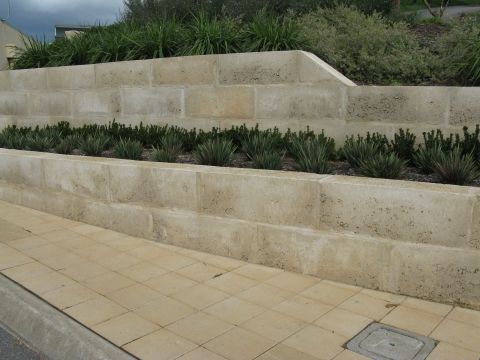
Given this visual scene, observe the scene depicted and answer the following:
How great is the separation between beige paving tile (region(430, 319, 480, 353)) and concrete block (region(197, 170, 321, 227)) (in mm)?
1358

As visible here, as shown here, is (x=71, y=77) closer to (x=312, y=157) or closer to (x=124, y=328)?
(x=312, y=157)

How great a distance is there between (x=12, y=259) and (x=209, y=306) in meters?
2.39

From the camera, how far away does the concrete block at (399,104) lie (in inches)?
220

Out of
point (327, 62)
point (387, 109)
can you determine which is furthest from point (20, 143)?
point (387, 109)

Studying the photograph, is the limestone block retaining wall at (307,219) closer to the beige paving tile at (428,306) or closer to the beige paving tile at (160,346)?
the beige paving tile at (428,306)

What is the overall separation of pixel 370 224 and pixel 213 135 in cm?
301

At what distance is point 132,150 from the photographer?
6.25m

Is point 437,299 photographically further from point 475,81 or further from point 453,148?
point 475,81

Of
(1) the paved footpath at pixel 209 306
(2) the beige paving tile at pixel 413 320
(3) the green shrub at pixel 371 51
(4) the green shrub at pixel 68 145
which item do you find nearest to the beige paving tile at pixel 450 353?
(1) the paved footpath at pixel 209 306

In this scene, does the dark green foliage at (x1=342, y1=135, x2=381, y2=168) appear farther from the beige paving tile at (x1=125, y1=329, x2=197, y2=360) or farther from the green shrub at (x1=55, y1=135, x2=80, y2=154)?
the green shrub at (x1=55, y1=135, x2=80, y2=154)

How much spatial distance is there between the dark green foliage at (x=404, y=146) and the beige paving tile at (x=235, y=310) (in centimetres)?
241

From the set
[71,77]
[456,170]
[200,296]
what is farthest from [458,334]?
[71,77]

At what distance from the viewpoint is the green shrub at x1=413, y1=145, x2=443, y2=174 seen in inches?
179

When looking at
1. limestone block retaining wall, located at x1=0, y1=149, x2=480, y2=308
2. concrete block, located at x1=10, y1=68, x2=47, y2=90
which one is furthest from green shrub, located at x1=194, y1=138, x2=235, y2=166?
concrete block, located at x1=10, y1=68, x2=47, y2=90
